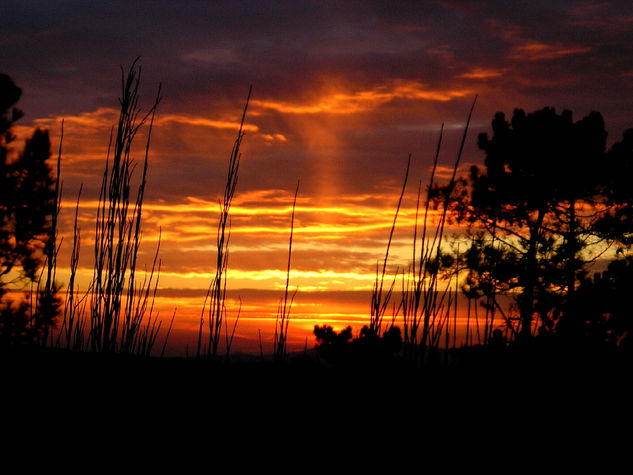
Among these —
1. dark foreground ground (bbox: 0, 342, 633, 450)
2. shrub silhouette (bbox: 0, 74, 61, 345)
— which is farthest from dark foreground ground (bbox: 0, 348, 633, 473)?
shrub silhouette (bbox: 0, 74, 61, 345)

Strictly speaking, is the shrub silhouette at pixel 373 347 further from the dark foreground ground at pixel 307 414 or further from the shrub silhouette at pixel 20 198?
the shrub silhouette at pixel 20 198

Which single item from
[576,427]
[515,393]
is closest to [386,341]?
[515,393]

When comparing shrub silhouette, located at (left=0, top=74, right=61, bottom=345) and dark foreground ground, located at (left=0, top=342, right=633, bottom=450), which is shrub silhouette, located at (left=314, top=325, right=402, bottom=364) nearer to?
dark foreground ground, located at (left=0, top=342, right=633, bottom=450)

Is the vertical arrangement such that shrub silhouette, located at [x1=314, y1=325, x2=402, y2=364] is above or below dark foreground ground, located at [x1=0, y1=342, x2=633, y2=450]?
above

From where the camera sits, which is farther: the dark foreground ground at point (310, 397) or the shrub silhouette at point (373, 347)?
the shrub silhouette at point (373, 347)

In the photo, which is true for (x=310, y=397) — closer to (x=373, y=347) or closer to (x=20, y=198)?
(x=373, y=347)

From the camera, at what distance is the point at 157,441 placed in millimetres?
1677

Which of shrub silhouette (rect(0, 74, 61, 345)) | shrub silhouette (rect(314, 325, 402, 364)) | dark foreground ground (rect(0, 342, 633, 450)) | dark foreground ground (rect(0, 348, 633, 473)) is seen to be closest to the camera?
dark foreground ground (rect(0, 348, 633, 473))

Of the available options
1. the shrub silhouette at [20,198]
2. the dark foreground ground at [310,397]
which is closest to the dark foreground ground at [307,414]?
the dark foreground ground at [310,397]

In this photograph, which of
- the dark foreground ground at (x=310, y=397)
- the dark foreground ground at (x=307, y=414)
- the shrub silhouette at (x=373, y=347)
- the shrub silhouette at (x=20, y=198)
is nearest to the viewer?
the dark foreground ground at (x=307, y=414)

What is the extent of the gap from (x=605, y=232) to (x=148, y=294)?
710 centimetres

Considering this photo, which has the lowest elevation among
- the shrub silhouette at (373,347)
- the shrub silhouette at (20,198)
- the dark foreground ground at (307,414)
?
the dark foreground ground at (307,414)

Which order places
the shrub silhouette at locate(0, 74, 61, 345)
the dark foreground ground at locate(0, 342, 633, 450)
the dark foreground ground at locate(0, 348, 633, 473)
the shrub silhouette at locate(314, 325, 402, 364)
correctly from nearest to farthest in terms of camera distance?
the dark foreground ground at locate(0, 348, 633, 473) < the dark foreground ground at locate(0, 342, 633, 450) < the shrub silhouette at locate(314, 325, 402, 364) < the shrub silhouette at locate(0, 74, 61, 345)

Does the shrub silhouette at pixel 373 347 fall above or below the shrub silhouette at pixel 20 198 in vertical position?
below
